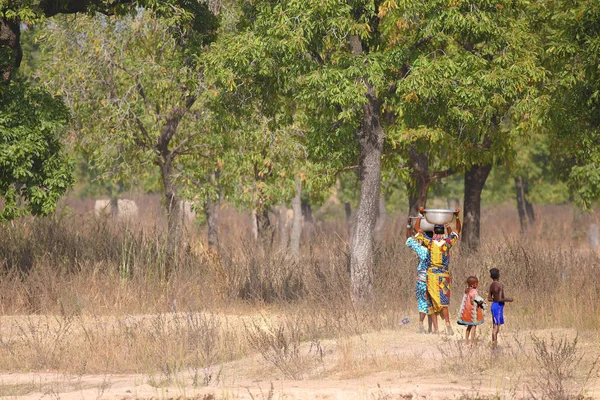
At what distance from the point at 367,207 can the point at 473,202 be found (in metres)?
6.85

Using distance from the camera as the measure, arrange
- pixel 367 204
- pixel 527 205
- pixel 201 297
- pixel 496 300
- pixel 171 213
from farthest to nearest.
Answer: pixel 527 205
pixel 171 213
pixel 201 297
pixel 367 204
pixel 496 300

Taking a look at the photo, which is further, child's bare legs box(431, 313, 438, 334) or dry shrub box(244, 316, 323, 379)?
child's bare legs box(431, 313, 438, 334)

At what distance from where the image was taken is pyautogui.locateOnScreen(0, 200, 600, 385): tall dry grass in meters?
12.6

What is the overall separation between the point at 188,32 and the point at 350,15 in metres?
3.87

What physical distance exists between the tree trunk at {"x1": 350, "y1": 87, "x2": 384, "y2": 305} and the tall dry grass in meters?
A: 0.39

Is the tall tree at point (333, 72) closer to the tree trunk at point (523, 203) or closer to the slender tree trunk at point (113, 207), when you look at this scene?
the slender tree trunk at point (113, 207)

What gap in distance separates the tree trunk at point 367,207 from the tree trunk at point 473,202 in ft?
20.7

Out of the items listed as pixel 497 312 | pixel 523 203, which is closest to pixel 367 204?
pixel 497 312

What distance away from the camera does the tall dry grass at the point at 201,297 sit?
1259 centimetres

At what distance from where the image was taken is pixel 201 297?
17859mm

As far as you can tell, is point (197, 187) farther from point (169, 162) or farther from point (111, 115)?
point (111, 115)

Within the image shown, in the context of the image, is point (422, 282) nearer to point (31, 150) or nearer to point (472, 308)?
point (472, 308)

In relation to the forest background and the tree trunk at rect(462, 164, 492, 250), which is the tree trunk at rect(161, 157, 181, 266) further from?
the tree trunk at rect(462, 164, 492, 250)

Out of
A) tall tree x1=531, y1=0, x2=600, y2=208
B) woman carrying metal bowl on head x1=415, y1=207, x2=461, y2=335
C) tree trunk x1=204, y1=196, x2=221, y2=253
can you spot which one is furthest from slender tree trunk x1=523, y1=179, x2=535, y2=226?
woman carrying metal bowl on head x1=415, y1=207, x2=461, y2=335
